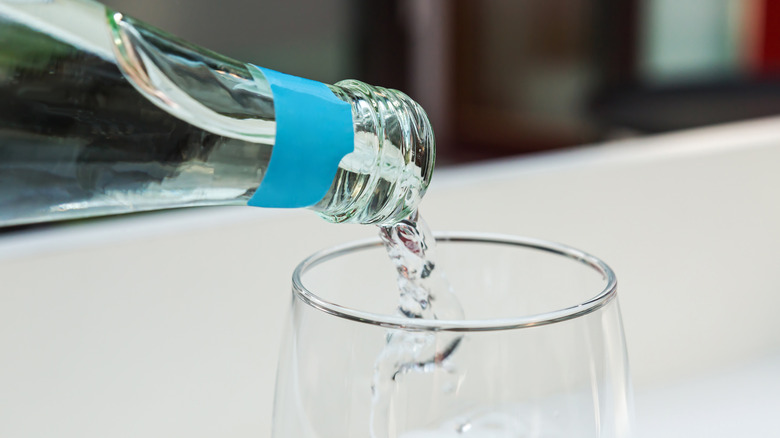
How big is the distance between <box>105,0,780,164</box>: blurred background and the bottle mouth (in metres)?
1.09

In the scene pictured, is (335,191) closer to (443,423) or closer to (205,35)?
(443,423)

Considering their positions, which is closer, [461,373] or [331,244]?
[461,373]

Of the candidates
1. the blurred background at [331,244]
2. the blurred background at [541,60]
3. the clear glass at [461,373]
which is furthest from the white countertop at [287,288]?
the blurred background at [541,60]

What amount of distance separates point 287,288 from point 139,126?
0.17 meters

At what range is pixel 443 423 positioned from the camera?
0.77 feet

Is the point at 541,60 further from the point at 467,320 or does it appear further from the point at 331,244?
the point at 467,320

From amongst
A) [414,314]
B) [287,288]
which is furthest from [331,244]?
[414,314]

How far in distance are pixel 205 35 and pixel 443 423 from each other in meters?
1.02

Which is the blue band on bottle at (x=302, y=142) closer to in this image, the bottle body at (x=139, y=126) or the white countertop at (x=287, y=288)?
the bottle body at (x=139, y=126)

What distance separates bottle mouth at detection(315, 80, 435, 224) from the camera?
0.22 meters

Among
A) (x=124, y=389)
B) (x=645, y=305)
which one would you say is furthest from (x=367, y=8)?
(x=124, y=389)

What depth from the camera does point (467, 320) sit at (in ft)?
0.75

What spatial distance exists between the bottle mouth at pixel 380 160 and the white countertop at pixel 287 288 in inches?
5.5

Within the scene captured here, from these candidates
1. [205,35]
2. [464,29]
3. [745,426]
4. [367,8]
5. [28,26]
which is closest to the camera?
[28,26]
